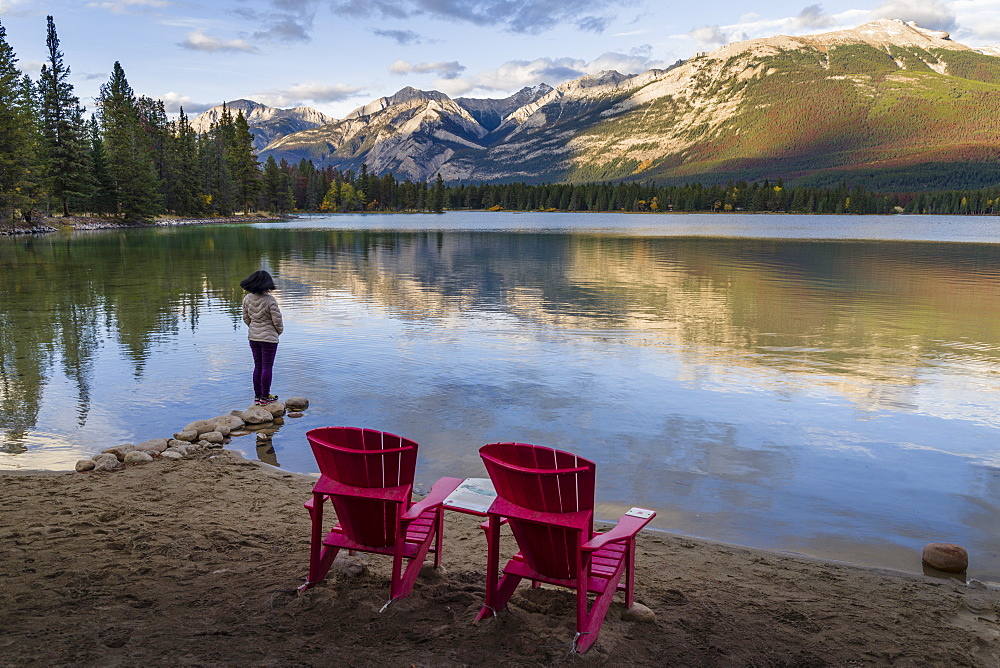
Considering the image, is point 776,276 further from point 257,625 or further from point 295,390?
point 257,625

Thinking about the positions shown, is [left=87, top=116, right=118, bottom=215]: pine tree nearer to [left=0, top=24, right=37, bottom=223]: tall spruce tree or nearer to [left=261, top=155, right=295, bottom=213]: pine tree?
[left=0, top=24, right=37, bottom=223]: tall spruce tree

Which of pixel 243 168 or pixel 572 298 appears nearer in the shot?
pixel 572 298

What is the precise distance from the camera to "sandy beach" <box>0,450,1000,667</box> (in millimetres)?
5055

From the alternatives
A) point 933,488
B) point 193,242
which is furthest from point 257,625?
point 193,242

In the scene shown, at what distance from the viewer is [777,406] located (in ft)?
42.0

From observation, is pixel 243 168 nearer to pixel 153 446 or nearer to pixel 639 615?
pixel 153 446

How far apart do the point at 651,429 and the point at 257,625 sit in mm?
7575

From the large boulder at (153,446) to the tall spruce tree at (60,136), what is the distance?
3344 inches

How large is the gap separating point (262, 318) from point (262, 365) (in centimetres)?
81

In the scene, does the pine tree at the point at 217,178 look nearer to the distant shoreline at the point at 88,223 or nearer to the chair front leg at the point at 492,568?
the distant shoreline at the point at 88,223

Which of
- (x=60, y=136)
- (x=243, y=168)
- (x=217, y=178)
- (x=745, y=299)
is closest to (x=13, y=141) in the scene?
(x=60, y=136)

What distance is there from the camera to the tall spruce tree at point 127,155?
9465cm

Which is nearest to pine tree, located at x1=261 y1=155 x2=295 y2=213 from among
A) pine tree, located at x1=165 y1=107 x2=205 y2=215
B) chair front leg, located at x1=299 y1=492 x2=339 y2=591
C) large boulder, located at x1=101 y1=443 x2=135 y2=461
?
pine tree, located at x1=165 y1=107 x2=205 y2=215

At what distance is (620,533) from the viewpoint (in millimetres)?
5461
